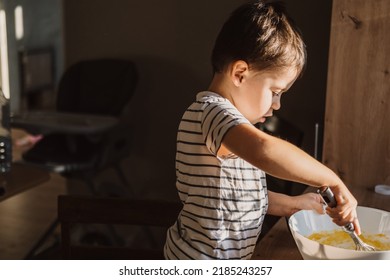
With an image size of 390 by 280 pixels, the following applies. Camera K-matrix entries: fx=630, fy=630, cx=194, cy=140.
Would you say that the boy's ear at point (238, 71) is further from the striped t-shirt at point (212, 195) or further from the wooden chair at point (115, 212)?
the wooden chair at point (115, 212)

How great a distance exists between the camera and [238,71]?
0.80m

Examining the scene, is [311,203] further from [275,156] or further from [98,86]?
[98,86]

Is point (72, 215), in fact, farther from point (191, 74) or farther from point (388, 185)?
point (191, 74)

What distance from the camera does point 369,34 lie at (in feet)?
3.79

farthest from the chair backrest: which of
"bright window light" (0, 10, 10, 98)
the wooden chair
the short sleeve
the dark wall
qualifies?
the short sleeve

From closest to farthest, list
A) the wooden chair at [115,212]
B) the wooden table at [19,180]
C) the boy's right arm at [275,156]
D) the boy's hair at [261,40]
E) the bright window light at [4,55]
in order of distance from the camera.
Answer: the boy's right arm at [275,156] < the boy's hair at [261,40] < the wooden chair at [115,212] < the wooden table at [19,180] < the bright window light at [4,55]

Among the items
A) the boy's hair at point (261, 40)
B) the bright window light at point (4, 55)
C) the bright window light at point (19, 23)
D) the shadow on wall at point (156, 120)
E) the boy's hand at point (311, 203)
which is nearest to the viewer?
the boy's hair at point (261, 40)

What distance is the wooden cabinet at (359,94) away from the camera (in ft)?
3.78

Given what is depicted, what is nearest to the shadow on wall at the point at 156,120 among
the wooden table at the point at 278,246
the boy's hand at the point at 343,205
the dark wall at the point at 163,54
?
the dark wall at the point at 163,54

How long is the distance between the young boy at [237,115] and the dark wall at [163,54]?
2.98ft

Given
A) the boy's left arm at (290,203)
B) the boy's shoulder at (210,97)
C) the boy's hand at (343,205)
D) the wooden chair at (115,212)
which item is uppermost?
the boy's shoulder at (210,97)

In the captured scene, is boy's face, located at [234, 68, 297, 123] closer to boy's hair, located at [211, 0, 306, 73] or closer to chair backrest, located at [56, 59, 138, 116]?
boy's hair, located at [211, 0, 306, 73]

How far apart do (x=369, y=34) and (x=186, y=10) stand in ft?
A: 2.94

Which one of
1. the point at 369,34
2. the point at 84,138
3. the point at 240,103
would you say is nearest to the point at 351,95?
the point at 369,34
